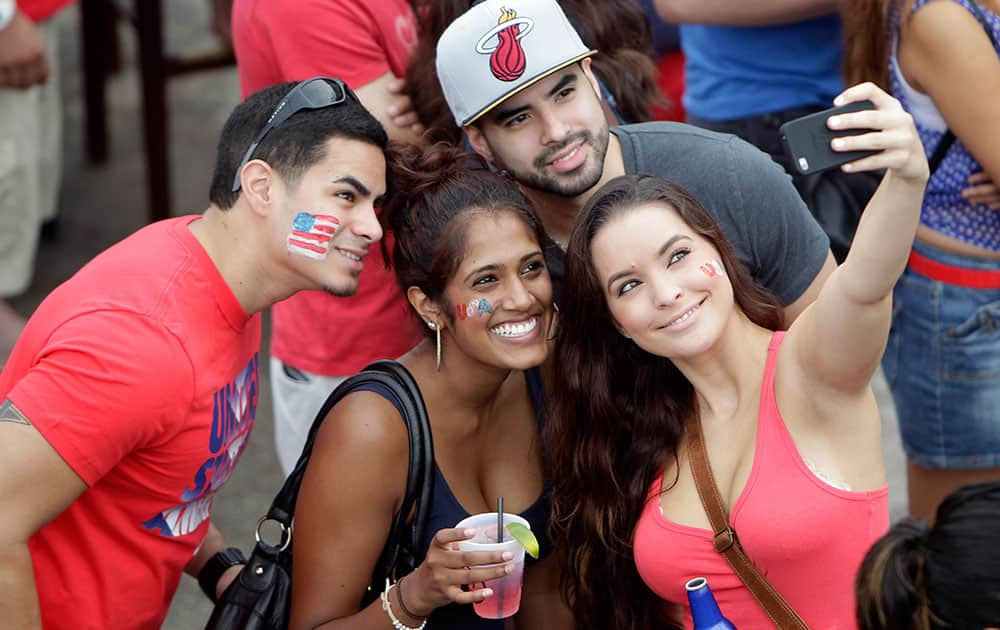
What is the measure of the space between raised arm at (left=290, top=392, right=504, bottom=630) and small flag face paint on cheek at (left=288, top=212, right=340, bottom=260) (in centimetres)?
31

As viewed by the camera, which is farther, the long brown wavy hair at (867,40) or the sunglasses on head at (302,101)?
the long brown wavy hair at (867,40)

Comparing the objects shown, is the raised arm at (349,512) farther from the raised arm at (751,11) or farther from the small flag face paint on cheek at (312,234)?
the raised arm at (751,11)

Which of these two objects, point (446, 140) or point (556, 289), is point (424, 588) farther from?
point (446, 140)

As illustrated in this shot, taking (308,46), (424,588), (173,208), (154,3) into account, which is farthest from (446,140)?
(173,208)

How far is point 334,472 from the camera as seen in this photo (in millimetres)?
2826

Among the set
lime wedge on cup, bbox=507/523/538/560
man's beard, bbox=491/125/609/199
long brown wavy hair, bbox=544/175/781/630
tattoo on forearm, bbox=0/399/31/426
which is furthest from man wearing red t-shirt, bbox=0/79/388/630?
lime wedge on cup, bbox=507/523/538/560

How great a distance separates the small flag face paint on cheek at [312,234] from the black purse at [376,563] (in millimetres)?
274

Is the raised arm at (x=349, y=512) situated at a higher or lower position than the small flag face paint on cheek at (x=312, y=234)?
lower

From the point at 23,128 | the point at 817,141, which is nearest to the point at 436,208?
the point at 817,141

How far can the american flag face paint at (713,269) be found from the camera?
9.09ft

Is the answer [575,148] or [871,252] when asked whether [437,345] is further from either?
[871,252]

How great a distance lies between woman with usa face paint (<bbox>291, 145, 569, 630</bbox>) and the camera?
9.26 feet

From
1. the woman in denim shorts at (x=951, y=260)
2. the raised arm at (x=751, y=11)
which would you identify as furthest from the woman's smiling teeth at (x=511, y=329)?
the raised arm at (x=751, y=11)

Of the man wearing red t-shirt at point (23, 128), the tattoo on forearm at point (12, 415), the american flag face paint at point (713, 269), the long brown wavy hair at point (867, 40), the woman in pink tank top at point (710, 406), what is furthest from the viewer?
the man wearing red t-shirt at point (23, 128)
